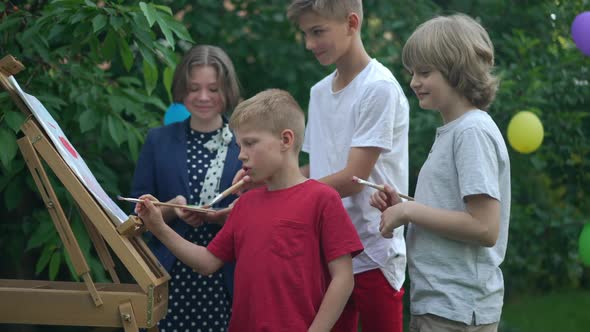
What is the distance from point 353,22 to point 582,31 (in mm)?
2339

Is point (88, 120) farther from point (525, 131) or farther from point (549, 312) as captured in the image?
point (549, 312)

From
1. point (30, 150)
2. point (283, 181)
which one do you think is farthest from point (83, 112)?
point (283, 181)

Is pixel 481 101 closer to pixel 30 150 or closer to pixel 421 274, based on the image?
pixel 421 274

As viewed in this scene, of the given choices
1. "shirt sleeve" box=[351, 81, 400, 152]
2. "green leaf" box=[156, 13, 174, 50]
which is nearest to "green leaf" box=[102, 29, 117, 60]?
"green leaf" box=[156, 13, 174, 50]

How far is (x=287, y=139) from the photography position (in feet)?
9.07

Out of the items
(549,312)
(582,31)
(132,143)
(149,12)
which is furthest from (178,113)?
(549,312)

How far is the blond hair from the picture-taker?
3504 mm

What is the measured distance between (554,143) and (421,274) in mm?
3254

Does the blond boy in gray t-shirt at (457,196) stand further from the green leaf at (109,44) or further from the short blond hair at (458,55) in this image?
the green leaf at (109,44)

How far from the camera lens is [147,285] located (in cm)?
257

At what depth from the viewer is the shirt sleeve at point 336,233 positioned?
105 inches

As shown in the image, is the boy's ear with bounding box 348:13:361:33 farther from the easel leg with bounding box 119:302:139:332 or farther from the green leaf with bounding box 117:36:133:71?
the easel leg with bounding box 119:302:139:332

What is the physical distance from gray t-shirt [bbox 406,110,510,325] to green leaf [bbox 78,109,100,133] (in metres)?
1.67


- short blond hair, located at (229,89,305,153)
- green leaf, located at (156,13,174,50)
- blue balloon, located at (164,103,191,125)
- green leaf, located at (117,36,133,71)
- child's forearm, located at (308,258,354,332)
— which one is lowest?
child's forearm, located at (308,258,354,332)
